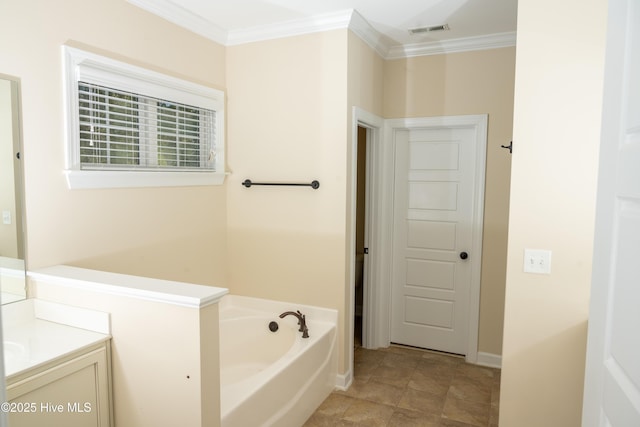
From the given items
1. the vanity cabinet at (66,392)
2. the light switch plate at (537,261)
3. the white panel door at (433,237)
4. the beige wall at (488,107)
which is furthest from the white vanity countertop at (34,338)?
the beige wall at (488,107)

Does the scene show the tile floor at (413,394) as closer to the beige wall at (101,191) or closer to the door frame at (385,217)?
the door frame at (385,217)

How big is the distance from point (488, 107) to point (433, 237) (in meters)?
1.16

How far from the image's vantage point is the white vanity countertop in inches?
69.4

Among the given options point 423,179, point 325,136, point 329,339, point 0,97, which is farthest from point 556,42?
point 0,97

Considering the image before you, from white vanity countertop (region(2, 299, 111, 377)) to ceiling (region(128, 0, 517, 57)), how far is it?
6.10 feet

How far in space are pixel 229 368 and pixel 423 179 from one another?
2.20m

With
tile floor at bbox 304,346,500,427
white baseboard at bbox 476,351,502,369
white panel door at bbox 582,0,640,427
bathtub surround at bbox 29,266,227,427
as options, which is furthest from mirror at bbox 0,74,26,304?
white baseboard at bbox 476,351,502,369

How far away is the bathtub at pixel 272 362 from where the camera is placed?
2305 millimetres

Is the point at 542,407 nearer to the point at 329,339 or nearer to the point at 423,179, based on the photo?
the point at 329,339

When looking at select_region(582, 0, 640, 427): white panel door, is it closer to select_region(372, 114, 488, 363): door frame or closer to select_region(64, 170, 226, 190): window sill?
select_region(64, 170, 226, 190): window sill

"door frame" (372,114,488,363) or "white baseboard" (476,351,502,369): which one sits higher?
"door frame" (372,114,488,363)

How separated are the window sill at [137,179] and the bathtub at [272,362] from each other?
3.26ft

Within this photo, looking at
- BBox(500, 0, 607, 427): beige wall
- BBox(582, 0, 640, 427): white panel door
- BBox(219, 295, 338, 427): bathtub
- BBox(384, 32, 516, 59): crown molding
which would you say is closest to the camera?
BBox(582, 0, 640, 427): white panel door

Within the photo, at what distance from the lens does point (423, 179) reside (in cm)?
387
